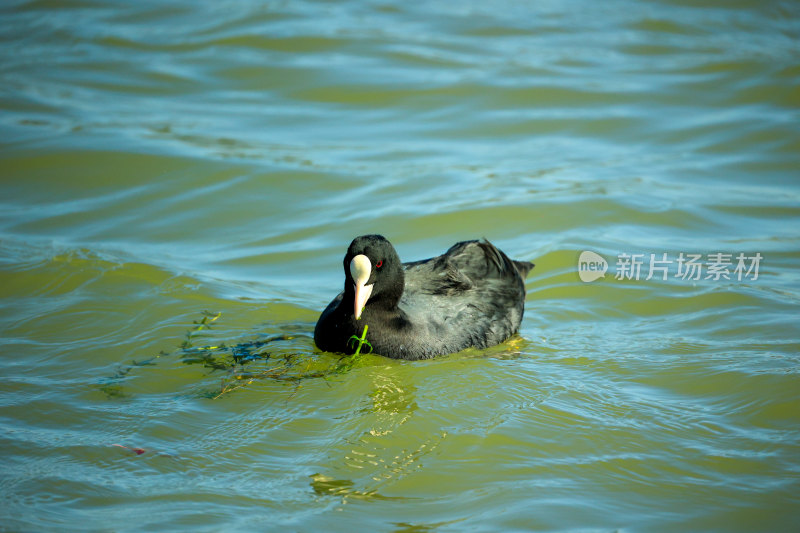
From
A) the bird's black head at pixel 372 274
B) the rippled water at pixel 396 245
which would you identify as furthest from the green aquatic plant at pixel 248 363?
the bird's black head at pixel 372 274

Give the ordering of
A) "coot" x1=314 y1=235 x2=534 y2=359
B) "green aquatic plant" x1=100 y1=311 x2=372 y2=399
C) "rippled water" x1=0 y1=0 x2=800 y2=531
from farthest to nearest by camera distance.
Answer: "coot" x1=314 y1=235 x2=534 y2=359 < "green aquatic plant" x1=100 y1=311 x2=372 y2=399 < "rippled water" x1=0 y1=0 x2=800 y2=531

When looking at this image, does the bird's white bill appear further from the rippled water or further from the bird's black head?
the rippled water

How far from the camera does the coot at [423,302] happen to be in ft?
16.9

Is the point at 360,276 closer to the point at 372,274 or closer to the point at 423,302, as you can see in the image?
the point at 372,274

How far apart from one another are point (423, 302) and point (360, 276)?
0.79 metres

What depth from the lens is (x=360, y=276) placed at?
5035 millimetres

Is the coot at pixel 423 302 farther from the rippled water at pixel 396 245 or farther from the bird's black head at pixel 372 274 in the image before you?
the rippled water at pixel 396 245

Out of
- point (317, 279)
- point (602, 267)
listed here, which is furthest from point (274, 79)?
point (602, 267)

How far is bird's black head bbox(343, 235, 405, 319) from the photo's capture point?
5.04 m

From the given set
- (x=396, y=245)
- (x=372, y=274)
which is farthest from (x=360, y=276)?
(x=396, y=245)

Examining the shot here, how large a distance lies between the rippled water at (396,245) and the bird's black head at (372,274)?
0.49 m

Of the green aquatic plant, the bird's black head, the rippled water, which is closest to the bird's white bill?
the bird's black head

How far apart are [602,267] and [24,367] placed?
452cm

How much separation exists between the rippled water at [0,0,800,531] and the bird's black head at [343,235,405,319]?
0.49 metres
